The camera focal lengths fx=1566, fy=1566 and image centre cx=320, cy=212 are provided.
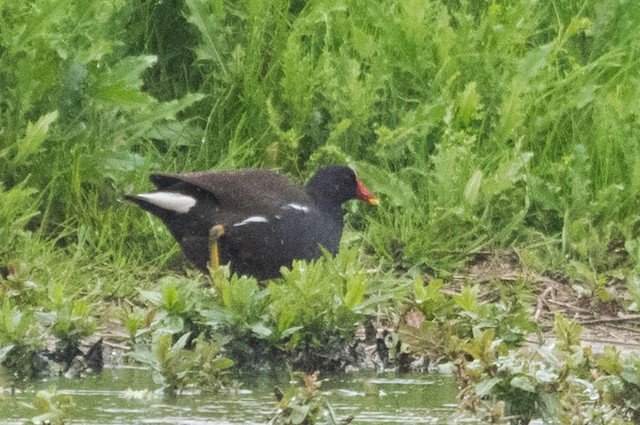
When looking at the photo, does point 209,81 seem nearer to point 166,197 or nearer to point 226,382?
point 166,197

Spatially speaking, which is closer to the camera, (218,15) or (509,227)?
(509,227)

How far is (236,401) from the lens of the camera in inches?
208

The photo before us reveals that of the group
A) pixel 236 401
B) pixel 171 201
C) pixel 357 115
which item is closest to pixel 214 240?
pixel 171 201

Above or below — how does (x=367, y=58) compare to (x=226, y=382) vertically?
above

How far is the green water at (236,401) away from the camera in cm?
497

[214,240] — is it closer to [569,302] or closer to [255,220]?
[255,220]

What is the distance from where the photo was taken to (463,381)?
505 centimetres

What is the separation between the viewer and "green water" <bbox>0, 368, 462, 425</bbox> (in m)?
4.97

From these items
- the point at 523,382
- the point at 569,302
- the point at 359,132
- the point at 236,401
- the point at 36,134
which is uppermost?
the point at 36,134

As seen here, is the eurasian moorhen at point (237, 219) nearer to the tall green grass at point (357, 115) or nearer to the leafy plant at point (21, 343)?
the tall green grass at point (357, 115)

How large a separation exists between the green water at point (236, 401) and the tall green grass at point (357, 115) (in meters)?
1.72

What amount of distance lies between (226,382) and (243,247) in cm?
169

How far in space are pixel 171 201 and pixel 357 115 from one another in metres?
1.44

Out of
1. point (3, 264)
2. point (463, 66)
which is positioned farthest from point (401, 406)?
point (463, 66)
